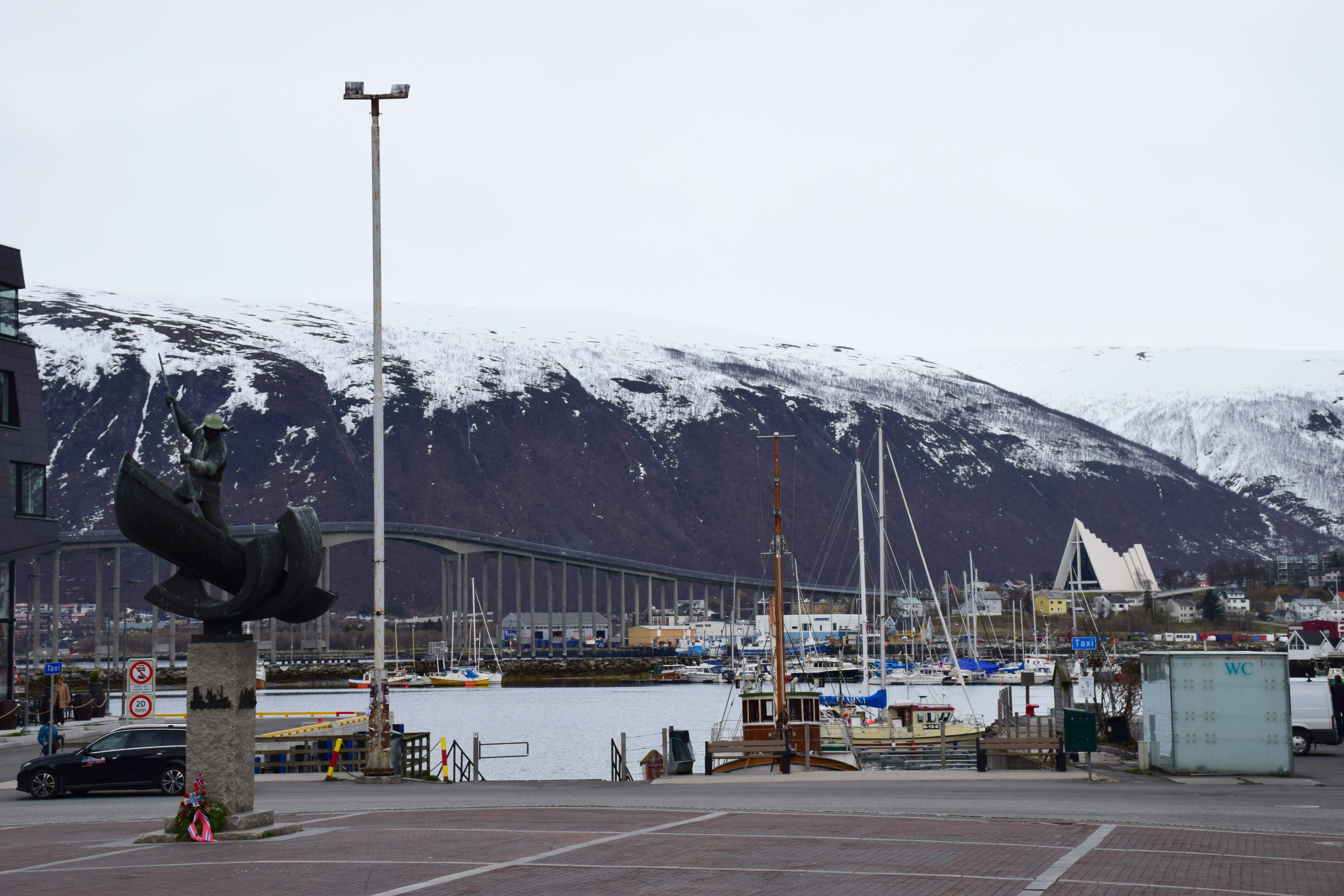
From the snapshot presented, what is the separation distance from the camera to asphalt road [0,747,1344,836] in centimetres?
2406

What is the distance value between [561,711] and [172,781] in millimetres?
79705

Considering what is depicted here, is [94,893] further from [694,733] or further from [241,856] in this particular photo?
[694,733]

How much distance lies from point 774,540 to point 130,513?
3694 cm

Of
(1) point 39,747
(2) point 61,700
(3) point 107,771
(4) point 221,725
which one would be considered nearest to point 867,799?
(4) point 221,725

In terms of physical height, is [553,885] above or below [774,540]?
below

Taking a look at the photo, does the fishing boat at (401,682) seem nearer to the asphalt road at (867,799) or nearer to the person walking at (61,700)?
A: the person walking at (61,700)

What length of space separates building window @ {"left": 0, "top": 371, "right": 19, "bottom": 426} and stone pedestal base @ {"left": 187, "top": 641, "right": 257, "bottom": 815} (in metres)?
44.5

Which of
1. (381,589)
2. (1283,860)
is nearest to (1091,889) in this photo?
(1283,860)

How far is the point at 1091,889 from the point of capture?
15086 mm

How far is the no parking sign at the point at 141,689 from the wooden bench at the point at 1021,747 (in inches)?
927

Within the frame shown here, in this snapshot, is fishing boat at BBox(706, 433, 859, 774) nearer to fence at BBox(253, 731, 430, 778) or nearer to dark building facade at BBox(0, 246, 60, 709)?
fence at BBox(253, 731, 430, 778)

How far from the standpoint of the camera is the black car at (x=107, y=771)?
32.2 metres

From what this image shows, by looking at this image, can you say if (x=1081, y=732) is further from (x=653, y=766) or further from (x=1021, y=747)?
(x=653, y=766)

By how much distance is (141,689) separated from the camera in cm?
Result: 4100
